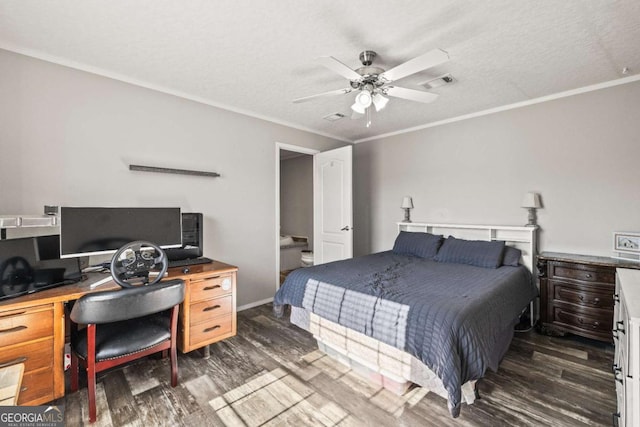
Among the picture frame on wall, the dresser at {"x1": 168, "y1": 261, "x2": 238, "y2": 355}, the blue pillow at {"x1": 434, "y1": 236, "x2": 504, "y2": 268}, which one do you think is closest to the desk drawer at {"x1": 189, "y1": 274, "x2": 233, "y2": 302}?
the dresser at {"x1": 168, "y1": 261, "x2": 238, "y2": 355}

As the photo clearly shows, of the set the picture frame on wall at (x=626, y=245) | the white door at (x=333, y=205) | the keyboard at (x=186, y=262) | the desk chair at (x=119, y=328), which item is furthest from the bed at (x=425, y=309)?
the desk chair at (x=119, y=328)

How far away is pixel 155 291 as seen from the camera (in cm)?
180

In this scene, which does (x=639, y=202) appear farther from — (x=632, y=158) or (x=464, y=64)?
(x=464, y=64)

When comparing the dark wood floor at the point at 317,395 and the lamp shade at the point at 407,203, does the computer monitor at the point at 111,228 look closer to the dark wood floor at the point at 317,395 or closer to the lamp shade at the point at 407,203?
the dark wood floor at the point at 317,395

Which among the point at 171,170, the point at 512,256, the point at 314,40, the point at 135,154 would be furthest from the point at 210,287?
the point at 512,256

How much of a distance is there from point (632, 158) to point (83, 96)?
16.8 ft

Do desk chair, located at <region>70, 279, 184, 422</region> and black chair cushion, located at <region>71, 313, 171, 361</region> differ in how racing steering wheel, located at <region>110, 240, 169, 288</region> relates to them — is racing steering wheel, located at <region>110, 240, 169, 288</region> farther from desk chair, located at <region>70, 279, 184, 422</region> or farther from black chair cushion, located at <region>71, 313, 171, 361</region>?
black chair cushion, located at <region>71, 313, 171, 361</region>

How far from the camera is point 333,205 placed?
172 inches

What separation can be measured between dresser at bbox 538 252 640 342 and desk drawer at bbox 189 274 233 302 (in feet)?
10.2

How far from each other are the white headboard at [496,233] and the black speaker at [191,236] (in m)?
2.76

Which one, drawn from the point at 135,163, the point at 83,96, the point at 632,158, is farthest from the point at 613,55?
the point at 83,96

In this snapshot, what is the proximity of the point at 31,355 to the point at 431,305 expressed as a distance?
2501 millimetres

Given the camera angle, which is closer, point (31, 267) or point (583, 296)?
point (31, 267)

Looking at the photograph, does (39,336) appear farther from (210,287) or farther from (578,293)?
(578,293)
